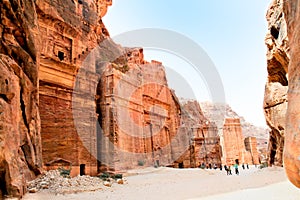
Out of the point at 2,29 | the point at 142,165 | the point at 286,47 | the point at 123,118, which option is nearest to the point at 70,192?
the point at 2,29

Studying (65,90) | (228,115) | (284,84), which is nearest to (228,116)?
(228,115)

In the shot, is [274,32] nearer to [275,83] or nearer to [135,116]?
[275,83]

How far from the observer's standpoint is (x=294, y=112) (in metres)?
2.34

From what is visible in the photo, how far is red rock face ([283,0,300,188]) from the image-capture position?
2213 millimetres

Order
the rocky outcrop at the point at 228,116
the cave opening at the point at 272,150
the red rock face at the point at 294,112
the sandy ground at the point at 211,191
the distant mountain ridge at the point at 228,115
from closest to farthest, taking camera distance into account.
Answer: the red rock face at the point at 294,112 < the sandy ground at the point at 211,191 < the cave opening at the point at 272,150 < the rocky outcrop at the point at 228,116 < the distant mountain ridge at the point at 228,115

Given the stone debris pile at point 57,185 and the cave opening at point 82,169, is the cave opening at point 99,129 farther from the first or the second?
the stone debris pile at point 57,185

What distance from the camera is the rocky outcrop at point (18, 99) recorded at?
632 cm

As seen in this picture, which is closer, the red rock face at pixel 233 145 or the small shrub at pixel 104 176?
the small shrub at pixel 104 176

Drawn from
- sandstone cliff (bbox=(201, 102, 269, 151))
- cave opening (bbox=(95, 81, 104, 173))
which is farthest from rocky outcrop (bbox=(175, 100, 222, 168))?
sandstone cliff (bbox=(201, 102, 269, 151))

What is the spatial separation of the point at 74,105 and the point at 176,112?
59.1 feet

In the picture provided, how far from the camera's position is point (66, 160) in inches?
586

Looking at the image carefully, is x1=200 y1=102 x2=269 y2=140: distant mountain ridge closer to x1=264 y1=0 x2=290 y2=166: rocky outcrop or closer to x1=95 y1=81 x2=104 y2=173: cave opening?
x1=95 y1=81 x2=104 y2=173: cave opening

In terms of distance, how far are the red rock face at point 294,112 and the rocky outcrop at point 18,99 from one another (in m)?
6.23

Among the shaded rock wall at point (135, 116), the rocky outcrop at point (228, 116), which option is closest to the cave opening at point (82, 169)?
the shaded rock wall at point (135, 116)
